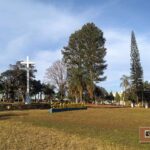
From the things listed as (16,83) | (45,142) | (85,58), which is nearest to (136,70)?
(85,58)

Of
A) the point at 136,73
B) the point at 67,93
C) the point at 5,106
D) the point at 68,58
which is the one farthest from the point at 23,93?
the point at 5,106

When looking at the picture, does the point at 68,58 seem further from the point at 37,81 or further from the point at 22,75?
the point at 37,81

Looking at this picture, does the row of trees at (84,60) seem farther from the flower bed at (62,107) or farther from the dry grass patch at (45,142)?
the dry grass patch at (45,142)

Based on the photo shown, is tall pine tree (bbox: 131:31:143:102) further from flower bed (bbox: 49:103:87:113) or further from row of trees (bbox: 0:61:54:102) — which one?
flower bed (bbox: 49:103:87:113)

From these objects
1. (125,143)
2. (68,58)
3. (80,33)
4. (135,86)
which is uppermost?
(80,33)

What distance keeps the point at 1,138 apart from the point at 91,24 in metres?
62.6

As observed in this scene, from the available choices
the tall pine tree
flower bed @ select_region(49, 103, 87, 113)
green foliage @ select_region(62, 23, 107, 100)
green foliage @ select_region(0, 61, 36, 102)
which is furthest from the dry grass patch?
green foliage @ select_region(0, 61, 36, 102)

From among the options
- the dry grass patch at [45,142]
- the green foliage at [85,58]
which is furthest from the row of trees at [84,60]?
the dry grass patch at [45,142]

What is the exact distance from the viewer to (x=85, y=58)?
71812 mm

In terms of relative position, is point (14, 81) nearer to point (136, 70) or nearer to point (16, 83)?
point (16, 83)

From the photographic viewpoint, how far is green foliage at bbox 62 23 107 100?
71438 millimetres

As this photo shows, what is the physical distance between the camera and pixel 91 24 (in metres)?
75.3

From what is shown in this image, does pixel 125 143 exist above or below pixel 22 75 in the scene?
below

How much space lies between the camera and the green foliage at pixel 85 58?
234ft
